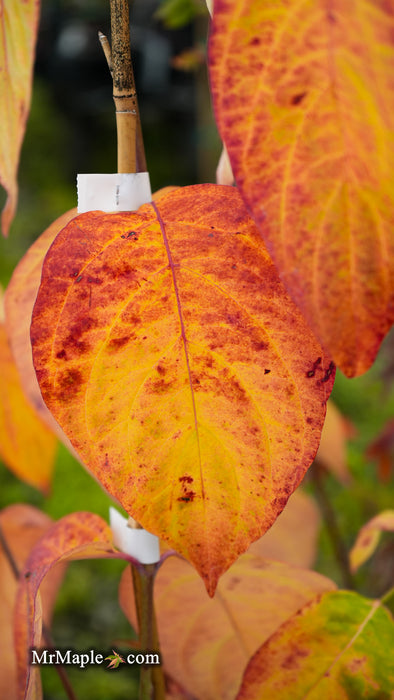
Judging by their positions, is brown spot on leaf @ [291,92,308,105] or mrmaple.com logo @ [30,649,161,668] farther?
mrmaple.com logo @ [30,649,161,668]

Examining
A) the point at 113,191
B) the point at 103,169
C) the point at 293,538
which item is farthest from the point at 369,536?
the point at 103,169

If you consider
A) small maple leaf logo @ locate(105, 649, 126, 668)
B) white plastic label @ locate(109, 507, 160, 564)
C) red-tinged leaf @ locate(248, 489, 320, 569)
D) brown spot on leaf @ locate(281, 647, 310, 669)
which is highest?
white plastic label @ locate(109, 507, 160, 564)

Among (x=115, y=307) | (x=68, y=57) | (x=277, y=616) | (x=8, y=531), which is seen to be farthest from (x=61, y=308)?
(x=68, y=57)

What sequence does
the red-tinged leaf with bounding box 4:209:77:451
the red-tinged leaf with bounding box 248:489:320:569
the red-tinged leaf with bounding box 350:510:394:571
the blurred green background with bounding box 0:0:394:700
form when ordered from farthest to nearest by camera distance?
the blurred green background with bounding box 0:0:394:700 < the red-tinged leaf with bounding box 248:489:320:569 < the red-tinged leaf with bounding box 350:510:394:571 < the red-tinged leaf with bounding box 4:209:77:451

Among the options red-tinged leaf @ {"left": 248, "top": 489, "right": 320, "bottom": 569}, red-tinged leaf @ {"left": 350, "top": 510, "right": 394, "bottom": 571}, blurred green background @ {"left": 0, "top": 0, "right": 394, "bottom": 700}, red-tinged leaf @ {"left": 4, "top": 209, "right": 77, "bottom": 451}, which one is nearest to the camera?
red-tinged leaf @ {"left": 4, "top": 209, "right": 77, "bottom": 451}

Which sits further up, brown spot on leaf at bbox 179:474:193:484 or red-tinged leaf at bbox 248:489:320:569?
brown spot on leaf at bbox 179:474:193:484

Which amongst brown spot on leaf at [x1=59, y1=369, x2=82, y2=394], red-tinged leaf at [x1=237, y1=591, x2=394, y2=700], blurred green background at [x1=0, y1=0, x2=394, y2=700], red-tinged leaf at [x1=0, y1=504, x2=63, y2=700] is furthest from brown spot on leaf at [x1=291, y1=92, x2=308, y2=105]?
blurred green background at [x1=0, y1=0, x2=394, y2=700]

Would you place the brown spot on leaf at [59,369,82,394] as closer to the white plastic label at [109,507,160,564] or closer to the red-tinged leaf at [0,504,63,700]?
the white plastic label at [109,507,160,564]
